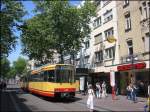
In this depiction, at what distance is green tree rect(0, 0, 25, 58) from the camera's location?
1561 inches

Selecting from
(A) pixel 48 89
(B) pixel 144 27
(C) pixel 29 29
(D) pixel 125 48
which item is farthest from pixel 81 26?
(A) pixel 48 89

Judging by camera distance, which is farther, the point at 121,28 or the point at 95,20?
the point at 95,20

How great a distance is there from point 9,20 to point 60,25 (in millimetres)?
7033

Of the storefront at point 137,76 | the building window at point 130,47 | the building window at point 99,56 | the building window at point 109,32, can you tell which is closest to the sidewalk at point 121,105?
the storefront at point 137,76

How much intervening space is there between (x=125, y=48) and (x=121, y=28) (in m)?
2.60

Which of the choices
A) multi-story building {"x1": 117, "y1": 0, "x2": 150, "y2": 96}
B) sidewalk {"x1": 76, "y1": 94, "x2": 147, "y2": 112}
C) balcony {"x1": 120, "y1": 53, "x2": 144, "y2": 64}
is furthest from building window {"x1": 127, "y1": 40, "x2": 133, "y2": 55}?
sidewalk {"x1": 76, "y1": 94, "x2": 147, "y2": 112}

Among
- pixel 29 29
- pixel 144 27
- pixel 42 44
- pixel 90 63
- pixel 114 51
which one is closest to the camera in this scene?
pixel 144 27

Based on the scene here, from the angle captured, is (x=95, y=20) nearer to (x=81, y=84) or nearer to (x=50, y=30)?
(x=50, y=30)

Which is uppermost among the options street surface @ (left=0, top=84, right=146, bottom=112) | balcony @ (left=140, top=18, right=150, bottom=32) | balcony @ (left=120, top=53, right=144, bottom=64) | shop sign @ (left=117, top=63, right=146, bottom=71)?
balcony @ (left=140, top=18, right=150, bottom=32)

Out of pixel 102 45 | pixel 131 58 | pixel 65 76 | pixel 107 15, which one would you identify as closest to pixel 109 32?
Result: pixel 107 15

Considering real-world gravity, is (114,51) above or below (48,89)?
above

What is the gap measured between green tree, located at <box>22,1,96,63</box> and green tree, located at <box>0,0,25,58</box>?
1614mm

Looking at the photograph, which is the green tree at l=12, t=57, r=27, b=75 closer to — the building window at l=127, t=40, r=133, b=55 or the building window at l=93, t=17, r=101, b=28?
the building window at l=93, t=17, r=101, b=28

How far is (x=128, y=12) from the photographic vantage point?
120 ft
